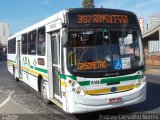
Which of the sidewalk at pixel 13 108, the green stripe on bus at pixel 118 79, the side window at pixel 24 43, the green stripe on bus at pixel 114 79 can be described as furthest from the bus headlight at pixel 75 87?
the side window at pixel 24 43

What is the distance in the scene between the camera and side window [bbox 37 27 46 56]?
36.1ft

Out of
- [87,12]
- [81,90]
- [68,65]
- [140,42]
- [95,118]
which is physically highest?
[87,12]

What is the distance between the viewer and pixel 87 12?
351 inches

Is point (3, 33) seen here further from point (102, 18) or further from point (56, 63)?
point (102, 18)

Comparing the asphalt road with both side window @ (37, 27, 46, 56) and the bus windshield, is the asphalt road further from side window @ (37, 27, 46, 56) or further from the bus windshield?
side window @ (37, 27, 46, 56)

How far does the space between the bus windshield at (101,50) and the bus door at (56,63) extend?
107 centimetres

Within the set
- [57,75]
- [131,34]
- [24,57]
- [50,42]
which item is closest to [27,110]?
[57,75]

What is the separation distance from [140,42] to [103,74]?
5.23ft

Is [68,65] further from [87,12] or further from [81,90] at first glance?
[87,12]

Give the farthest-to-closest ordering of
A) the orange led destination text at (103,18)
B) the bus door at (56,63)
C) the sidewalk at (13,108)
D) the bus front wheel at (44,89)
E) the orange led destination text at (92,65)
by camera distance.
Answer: the bus front wheel at (44,89) < the sidewalk at (13,108) < the bus door at (56,63) < the orange led destination text at (103,18) < the orange led destination text at (92,65)

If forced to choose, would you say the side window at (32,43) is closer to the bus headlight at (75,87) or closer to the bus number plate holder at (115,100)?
→ the bus headlight at (75,87)

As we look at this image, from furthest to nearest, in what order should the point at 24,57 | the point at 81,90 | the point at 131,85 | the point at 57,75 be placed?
the point at 24,57
the point at 57,75
the point at 131,85
the point at 81,90

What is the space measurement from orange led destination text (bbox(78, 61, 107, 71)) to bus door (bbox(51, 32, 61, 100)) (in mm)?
1227

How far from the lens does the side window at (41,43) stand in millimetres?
11008
